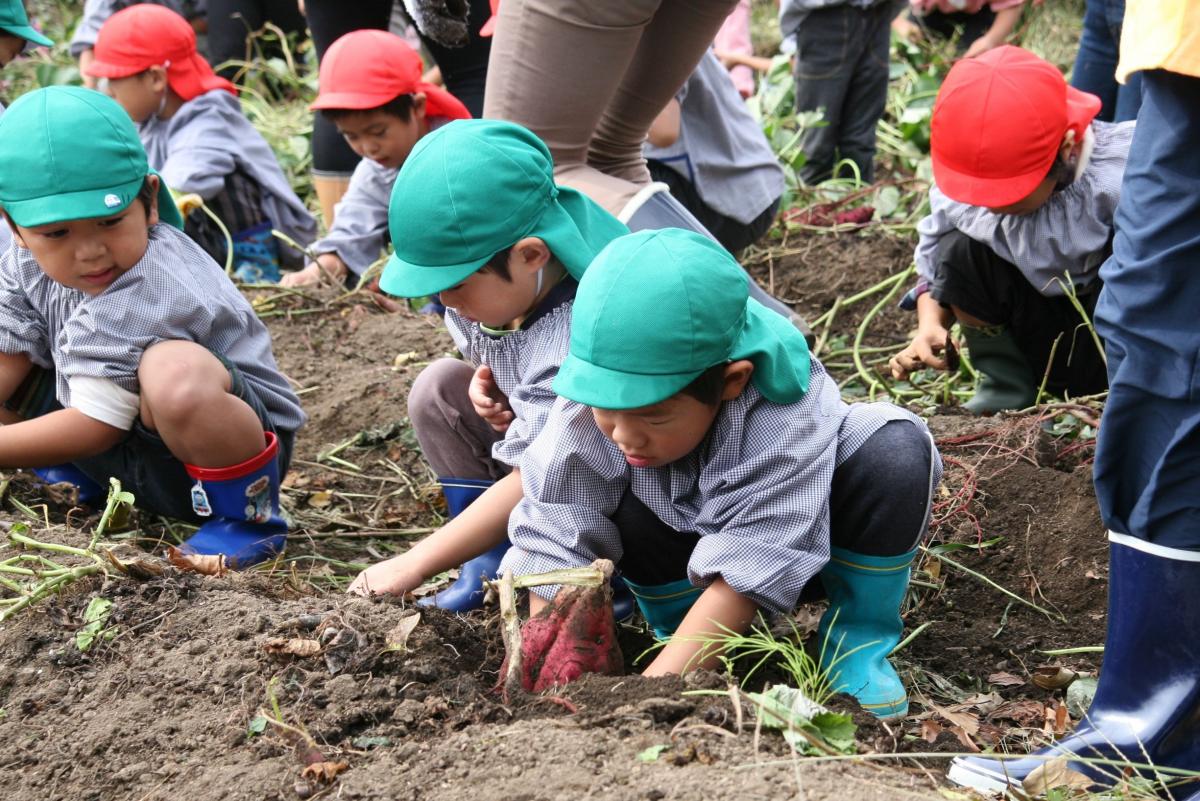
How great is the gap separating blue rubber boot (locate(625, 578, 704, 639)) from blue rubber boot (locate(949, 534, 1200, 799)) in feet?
1.79

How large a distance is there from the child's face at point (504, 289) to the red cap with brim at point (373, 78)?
1.72 m

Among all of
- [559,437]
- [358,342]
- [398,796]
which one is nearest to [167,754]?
[398,796]

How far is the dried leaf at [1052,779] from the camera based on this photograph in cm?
160

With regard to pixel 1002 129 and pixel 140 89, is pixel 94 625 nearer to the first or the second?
pixel 1002 129

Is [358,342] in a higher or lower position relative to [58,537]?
lower

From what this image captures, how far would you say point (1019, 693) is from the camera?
210cm

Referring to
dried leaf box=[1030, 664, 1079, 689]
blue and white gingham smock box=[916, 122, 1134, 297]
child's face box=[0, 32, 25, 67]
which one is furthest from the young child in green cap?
child's face box=[0, 32, 25, 67]

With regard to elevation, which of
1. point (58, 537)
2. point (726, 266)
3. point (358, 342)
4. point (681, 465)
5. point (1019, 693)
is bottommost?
point (358, 342)

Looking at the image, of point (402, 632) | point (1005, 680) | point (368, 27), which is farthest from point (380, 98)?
point (1005, 680)

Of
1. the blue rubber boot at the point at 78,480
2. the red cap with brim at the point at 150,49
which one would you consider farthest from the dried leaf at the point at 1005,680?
the red cap with brim at the point at 150,49

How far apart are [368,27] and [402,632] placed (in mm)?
2978

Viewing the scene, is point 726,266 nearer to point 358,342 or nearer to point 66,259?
point 66,259

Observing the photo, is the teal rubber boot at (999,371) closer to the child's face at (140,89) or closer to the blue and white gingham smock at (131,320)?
the blue and white gingham smock at (131,320)

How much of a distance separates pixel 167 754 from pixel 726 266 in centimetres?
98
